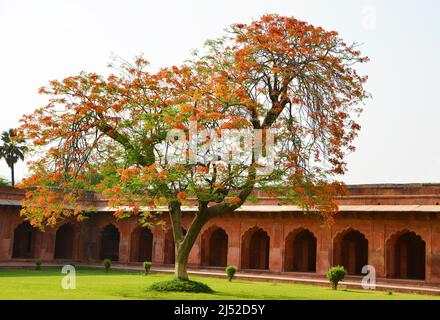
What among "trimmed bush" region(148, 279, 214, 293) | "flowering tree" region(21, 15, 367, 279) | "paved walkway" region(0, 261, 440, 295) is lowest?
"paved walkway" region(0, 261, 440, 295)

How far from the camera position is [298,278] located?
23906 mm

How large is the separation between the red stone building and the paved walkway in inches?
18.7

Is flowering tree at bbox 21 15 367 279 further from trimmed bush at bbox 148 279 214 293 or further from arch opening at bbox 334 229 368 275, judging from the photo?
arch opening at bbox 334 229 368 275

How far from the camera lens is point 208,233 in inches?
1110

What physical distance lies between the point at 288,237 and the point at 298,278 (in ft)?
7.09

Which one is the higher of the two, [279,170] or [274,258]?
[279,170]

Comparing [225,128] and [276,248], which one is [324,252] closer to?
[276,248]

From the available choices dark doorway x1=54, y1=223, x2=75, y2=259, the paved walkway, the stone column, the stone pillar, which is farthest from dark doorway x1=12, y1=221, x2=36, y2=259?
the stone pillar

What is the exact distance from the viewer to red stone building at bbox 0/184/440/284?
22.7 metres

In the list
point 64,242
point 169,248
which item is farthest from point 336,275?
point 64,242

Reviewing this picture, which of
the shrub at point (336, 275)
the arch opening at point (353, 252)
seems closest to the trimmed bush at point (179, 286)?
the shrub at point (336, 275)
